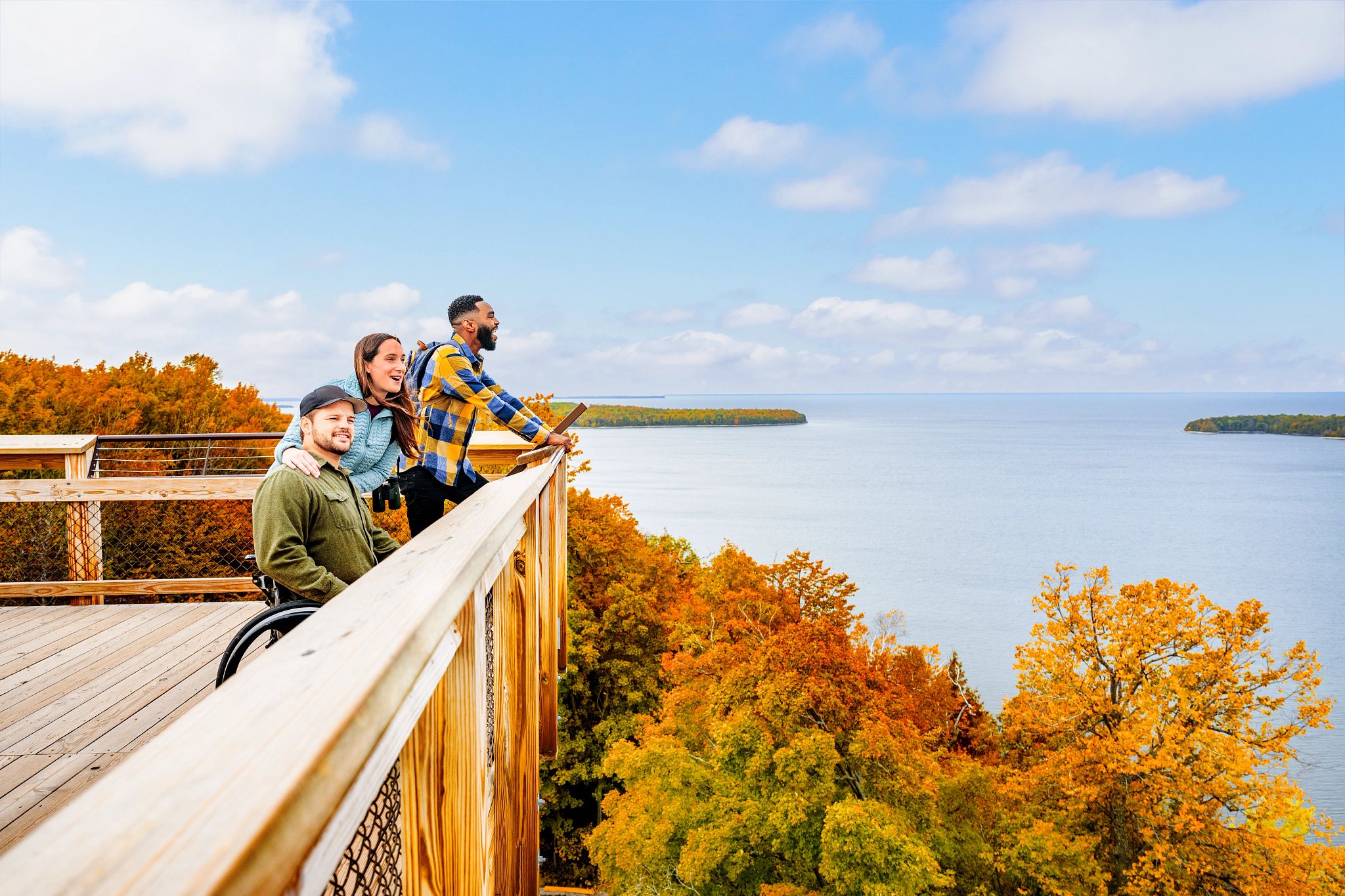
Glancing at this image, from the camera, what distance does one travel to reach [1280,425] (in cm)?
15100

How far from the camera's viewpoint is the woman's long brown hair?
342 centimetres

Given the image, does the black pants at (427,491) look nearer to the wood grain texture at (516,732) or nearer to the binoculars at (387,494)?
the binoculars at (387,494)

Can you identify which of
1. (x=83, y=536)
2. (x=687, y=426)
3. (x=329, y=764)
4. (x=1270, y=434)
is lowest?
(x=1270, y=434)

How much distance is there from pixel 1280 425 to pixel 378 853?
194 metres

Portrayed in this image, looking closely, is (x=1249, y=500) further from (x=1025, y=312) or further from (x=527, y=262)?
(x=1025, y=312)

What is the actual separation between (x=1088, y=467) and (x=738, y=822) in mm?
117415

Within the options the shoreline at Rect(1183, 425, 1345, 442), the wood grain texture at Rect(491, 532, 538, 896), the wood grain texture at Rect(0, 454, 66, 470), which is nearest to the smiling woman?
the wood grain texture at Rect(491, 532, 538, 896)

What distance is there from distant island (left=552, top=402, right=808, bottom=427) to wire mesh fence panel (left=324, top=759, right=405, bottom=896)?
431 ft

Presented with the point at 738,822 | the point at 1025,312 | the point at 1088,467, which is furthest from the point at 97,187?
the point at 1025,312

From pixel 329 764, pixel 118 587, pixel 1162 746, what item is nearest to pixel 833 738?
pixel 1162 746

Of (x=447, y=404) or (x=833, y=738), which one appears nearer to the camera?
(x=447, y=404)

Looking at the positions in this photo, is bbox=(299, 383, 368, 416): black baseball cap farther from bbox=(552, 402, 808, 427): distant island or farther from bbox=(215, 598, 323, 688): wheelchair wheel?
bbox=(552, 402, 808, 427): distant island

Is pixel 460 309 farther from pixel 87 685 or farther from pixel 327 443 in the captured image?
pixel 87 685

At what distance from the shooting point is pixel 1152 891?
1744cm
